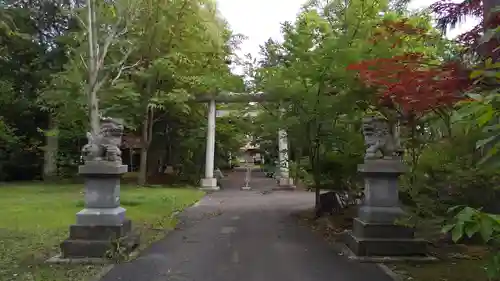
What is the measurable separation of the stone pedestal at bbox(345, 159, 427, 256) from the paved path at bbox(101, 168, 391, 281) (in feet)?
1.57

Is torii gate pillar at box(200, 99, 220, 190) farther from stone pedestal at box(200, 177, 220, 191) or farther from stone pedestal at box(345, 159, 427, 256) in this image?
stone pedestal at box(345, 159, 427, 256)

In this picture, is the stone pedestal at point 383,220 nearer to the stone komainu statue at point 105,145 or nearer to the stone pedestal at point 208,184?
the stone komainu statue at point 105,145

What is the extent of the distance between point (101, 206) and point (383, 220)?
4.43 metres

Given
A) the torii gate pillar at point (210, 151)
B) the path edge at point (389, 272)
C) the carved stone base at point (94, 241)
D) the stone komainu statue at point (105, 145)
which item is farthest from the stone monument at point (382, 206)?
the torii gate pillar at point (210, 151)

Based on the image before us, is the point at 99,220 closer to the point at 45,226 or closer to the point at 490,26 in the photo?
the point at 45,226

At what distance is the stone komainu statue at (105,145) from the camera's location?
7238mm

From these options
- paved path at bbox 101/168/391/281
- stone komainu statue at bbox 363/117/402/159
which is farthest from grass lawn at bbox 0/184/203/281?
stone komainu statue at bbox 363/117/402/159

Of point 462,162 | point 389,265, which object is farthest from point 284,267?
point 462,162

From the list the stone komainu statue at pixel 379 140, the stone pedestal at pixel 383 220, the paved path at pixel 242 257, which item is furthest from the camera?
the stone komainu statue at pixel 379 140

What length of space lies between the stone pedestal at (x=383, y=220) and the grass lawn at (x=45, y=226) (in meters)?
3.87

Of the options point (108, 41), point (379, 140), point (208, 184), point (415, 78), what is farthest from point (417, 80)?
point (208, 184)

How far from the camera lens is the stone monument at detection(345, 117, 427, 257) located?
6852mm

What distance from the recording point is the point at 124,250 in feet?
22.5

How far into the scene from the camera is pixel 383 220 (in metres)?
7.02
